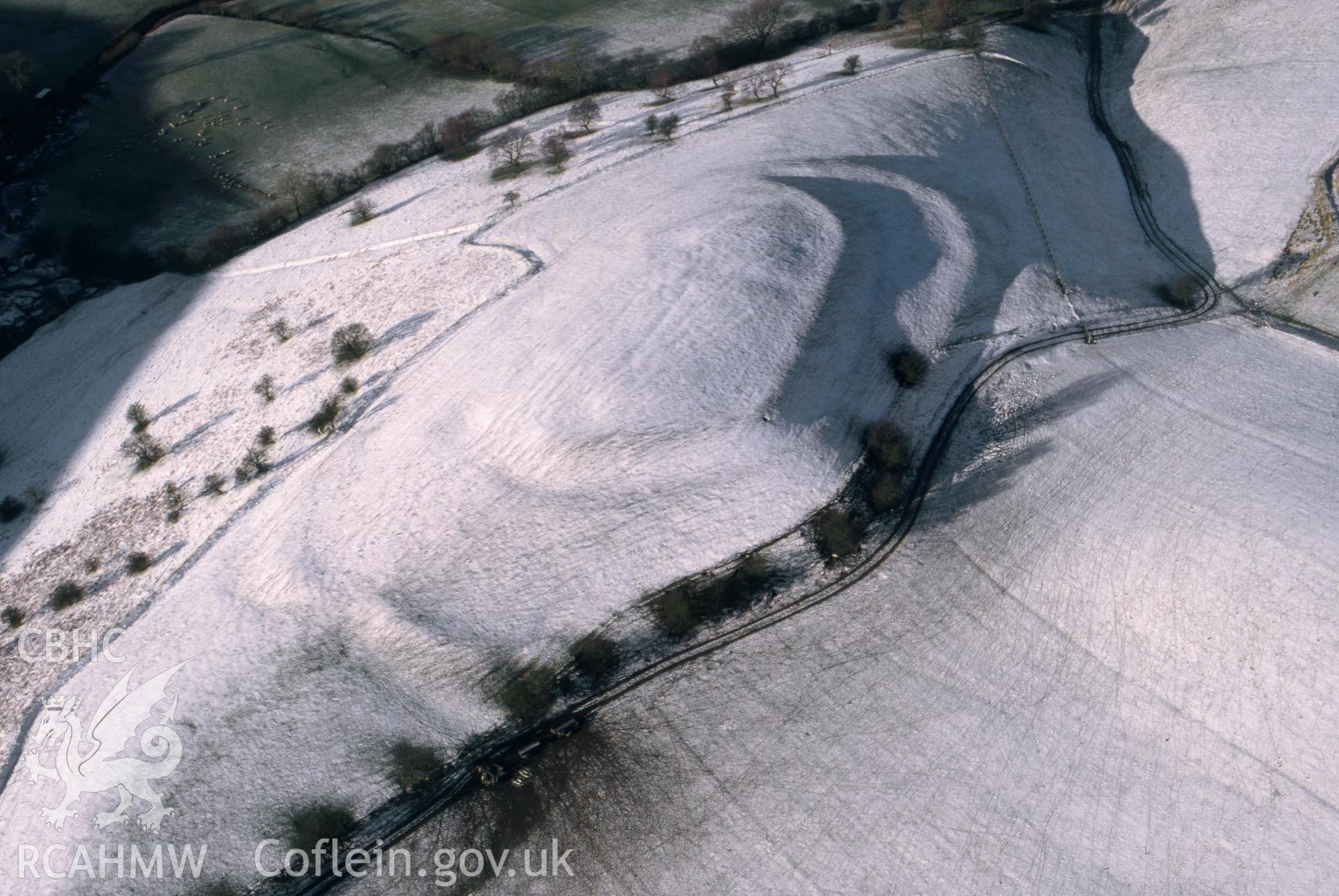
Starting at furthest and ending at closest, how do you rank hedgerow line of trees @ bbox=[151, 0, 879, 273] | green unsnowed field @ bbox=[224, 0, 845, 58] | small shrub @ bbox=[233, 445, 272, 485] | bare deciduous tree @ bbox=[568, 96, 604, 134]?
1. green unsnowed field @ bbox=[224, 0, 845, 58]
2. bare deciduous tree @ bbox=[568, 96, 604, 134]
3. hedgerow line of trees @ bbox=[151, 0, 879, 273]
4. small shrub @ bbox=[233, 445, 272, 485]

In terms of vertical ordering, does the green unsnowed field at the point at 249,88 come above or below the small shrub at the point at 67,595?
above

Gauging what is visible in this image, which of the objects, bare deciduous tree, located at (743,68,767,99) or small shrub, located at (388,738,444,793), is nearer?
small shrub, located at (388,738,444,793)

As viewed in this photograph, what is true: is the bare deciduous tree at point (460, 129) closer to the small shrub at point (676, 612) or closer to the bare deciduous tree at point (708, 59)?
the bare deciduous tree at point (708, 59)

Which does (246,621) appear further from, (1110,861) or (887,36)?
(887,36)

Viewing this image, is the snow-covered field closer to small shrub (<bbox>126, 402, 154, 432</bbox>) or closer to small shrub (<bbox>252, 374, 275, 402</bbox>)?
small shrub (<bbox>252, 374, 275, 402</bbox>)


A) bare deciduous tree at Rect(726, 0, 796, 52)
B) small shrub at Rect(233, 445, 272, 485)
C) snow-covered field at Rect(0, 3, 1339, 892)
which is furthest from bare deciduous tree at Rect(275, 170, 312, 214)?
bare deciduous tree at Rect(726, 0, 796, 52)

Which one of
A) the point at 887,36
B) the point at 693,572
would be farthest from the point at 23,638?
the point at 887,36

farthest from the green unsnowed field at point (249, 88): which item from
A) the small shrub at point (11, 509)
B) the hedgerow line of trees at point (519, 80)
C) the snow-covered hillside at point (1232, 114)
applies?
the snow-covered hillside at point (1232, 114)
